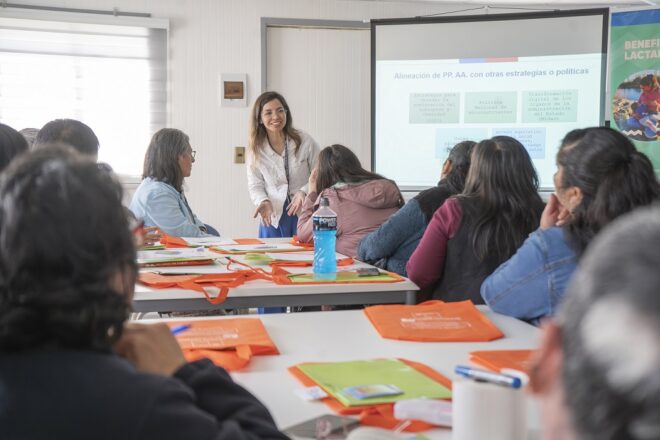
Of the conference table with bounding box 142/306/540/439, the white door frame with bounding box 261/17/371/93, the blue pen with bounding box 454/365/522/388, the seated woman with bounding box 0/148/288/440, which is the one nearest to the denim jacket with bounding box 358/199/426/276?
the conference table with bounding box 142/306/540/439

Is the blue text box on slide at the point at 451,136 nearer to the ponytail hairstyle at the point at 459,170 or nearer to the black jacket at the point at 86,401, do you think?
the ponytail hairstyle at the point at 459,170

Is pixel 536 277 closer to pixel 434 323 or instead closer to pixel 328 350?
pixel 434 323

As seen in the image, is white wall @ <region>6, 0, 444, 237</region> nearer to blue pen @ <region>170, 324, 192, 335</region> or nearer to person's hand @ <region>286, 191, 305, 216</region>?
person's hand @ <region>286, 191, 305, 216</region>

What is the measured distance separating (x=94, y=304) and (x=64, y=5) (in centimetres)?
533

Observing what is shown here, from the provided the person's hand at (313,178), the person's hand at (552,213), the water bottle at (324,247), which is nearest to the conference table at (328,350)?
the person's hand at (552,213)

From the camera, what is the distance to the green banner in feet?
16.3

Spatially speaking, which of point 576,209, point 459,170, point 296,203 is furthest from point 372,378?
point 296,203

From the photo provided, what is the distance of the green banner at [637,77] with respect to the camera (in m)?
4.96

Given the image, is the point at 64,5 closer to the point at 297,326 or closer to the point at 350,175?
the point at 350,175

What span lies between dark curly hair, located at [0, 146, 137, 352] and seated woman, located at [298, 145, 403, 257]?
2.57m

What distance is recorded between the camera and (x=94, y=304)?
32.7 inches

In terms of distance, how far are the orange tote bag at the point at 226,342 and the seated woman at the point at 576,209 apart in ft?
2.25

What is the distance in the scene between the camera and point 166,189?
12.4ft

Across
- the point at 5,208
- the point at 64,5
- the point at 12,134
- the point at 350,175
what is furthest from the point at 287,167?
the point at 5,208
